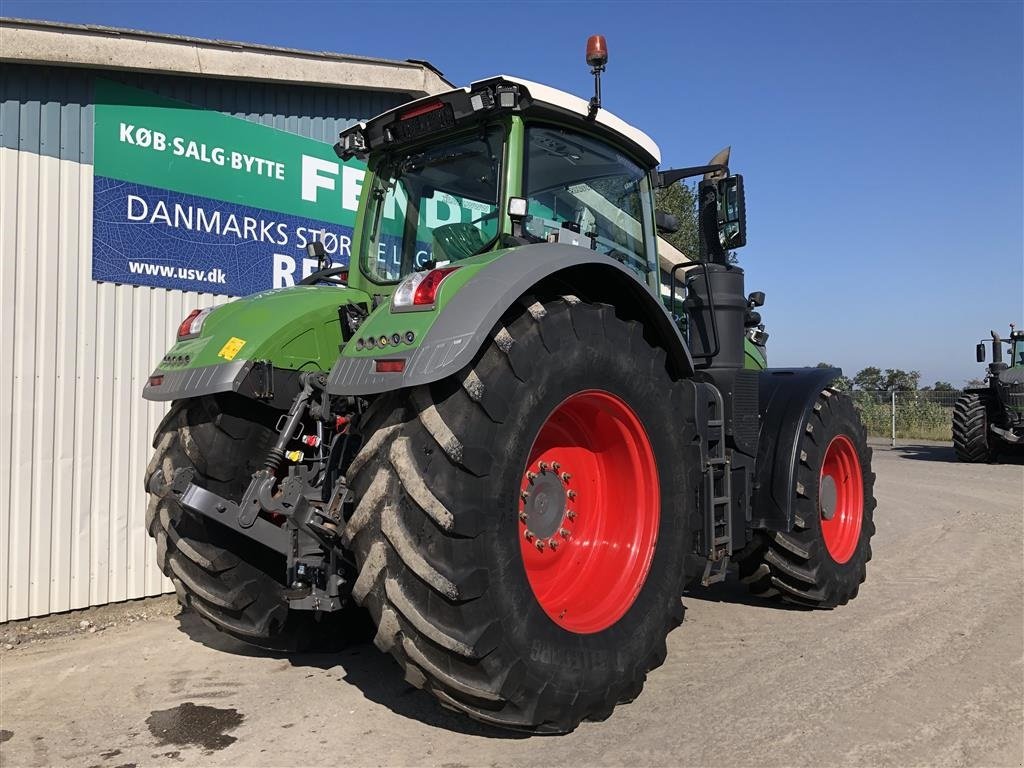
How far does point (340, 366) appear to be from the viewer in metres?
2.80

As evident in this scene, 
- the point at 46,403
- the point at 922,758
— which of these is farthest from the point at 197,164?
the point at 922,758

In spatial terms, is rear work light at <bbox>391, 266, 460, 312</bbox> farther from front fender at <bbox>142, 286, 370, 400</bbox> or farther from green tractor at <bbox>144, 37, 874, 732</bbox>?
front fender at <bbox>142, 286, 370, 400</bbox>

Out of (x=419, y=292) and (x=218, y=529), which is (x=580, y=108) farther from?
(x=218, y=529)

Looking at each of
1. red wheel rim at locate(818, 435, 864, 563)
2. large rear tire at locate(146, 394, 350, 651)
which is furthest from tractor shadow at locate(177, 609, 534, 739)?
red wheel rim at locate(818, 435, 864, 563)

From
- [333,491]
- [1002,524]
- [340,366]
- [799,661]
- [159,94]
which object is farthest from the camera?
[1002,524]

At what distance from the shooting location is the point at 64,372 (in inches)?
196

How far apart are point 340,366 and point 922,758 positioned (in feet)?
8.02

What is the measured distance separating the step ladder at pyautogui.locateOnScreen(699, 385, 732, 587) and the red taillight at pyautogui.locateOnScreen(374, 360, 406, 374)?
72.4 inches

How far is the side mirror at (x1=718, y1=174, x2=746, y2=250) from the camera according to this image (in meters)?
4.34

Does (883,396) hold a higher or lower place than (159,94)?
lower

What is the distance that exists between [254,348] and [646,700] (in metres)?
2.20

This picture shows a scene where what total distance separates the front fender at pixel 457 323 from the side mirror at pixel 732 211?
4.83 feet

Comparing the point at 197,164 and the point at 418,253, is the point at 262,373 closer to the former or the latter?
the point at 418,253

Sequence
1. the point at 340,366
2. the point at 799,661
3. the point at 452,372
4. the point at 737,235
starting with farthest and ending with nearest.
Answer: the point at 737,235
the point at 799,661
the point at 340,366
the point at 452,372
